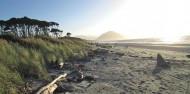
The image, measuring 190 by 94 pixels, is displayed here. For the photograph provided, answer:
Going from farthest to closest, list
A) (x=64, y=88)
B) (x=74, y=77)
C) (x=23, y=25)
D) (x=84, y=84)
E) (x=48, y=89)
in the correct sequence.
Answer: (x=23, y=25) → (x=74, y=77) → (x=84, y=84) → (x=64, y=88) → (x=48, y=89)

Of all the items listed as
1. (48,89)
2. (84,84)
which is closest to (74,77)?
(84,84)

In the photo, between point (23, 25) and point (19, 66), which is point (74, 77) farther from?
point (23, 25)

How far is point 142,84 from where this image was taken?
10.2m

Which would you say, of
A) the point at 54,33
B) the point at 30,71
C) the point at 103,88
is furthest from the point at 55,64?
the point at 54,33

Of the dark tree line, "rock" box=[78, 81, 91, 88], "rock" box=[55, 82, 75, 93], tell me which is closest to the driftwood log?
"rock" box=[55, 82, 75, 93]

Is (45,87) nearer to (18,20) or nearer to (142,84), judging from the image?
(142,84)

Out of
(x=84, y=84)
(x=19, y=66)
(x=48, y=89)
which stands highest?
(x=19, y=66)

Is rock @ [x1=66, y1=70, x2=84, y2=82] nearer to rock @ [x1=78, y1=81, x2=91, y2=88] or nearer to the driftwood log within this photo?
rock @ [x1=78, y1=81, x2=91, y2=88]

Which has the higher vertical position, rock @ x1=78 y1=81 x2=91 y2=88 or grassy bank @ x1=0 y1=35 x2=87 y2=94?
grassy bank @ x1=0 y1=35 x2=87 y2=94

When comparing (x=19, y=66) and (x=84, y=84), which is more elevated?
(x=19, y=66)

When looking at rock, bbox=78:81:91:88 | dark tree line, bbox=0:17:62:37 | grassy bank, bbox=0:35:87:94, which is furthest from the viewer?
dark tree line, bbox=0:17:62:37

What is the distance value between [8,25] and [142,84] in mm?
56404

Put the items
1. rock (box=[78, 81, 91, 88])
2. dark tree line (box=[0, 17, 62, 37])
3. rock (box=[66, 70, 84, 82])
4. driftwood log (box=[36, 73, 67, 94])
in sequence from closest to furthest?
1. driftwood log (box=[36, 73, 67, 94])
2. rock (box=[78, 81, 91, 88])
3. rock (box=[66, 70, 84, 82])
4. dark tree line (box=[0, 17, 62, 37])

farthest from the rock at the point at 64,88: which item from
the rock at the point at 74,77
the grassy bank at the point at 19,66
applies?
the grassy bank at the point at 19,66
